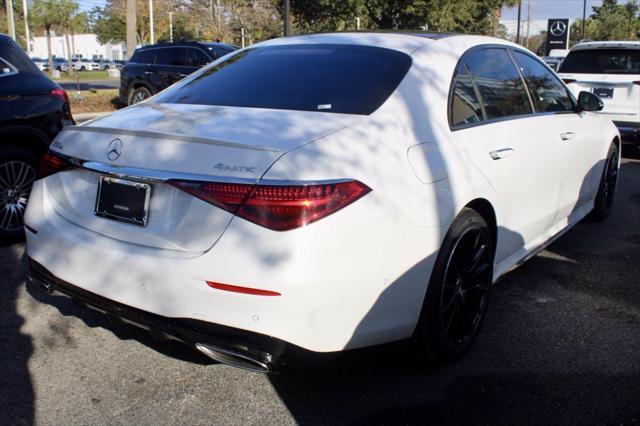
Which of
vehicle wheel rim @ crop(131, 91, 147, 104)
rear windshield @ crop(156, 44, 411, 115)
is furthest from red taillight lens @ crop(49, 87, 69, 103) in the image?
vehicle wheel rim @ crop(131, 91, 147, 104)

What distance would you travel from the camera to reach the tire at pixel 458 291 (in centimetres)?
305

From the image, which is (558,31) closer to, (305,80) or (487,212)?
(487,212)

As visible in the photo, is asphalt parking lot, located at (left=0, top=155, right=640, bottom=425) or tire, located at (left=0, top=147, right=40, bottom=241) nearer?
asphalt parking lot, located at (left=0, top=155, right=640, bottom=425)

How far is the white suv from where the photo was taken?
970 cm

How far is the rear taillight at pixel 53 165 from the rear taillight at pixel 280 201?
95 cm

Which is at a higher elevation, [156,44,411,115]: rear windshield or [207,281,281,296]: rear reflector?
[156,44,411,115]: rear windshield

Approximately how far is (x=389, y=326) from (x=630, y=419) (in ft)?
3.84

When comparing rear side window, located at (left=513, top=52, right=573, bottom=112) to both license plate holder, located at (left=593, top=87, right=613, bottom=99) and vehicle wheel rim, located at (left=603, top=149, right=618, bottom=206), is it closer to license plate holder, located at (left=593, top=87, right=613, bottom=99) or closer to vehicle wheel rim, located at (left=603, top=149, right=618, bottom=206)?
vehicle wheel rim, located at (left=603, top=149, right=618, bottom=206)

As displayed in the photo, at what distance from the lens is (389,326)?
2809 mm

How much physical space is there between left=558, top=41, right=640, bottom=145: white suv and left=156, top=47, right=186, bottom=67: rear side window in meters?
8.82

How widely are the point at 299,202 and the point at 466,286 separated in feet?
4.48

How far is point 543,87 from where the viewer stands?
4680mm

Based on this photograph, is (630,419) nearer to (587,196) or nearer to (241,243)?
(241,243)

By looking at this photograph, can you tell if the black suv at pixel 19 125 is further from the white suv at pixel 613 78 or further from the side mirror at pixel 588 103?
the white suv at pixel 613 78
